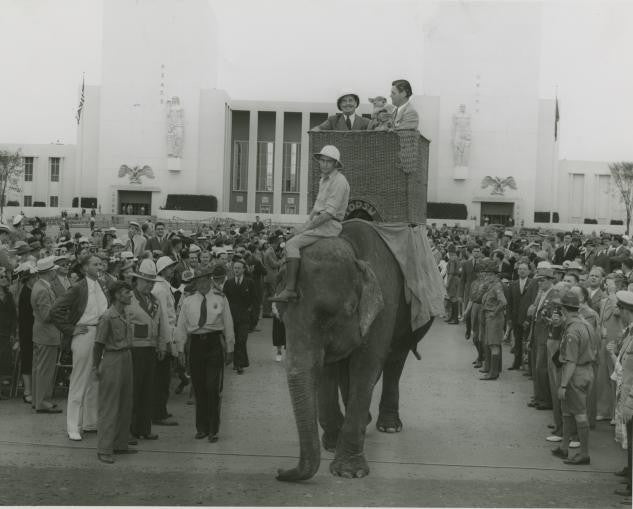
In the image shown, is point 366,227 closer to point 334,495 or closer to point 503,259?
point 334,495

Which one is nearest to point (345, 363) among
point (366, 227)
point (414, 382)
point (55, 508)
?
point (366, 227)

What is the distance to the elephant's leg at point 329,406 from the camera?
29.7 ft

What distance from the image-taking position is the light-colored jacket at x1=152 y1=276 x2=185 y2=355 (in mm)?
9961

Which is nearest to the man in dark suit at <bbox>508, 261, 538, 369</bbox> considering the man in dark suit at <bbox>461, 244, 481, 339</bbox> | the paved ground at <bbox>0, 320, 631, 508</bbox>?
the paved ground at <bbox>0, 320, 631, 508</bbox>

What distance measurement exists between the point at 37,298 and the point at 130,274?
5.50ft

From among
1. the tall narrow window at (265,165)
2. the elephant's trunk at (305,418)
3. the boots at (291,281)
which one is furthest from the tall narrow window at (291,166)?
the elephant's trunk at (305,418)

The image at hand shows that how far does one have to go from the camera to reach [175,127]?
63000 millimetres

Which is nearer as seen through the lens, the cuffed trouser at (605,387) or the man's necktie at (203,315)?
the man's necktie at (203,315)

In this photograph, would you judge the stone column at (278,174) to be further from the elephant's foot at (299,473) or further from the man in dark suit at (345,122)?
the elephant's foot at (299,473)

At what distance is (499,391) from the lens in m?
13.1

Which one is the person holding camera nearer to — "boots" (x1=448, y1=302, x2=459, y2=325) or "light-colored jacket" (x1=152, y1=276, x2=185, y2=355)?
"light-colored jacket" (x1=152, y1=276, x2=185, y2=355)

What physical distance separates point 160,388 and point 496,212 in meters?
56.4

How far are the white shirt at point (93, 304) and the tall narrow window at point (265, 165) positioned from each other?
61.0 m

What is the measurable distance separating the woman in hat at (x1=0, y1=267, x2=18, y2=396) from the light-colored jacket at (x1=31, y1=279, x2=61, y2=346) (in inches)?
30.1
